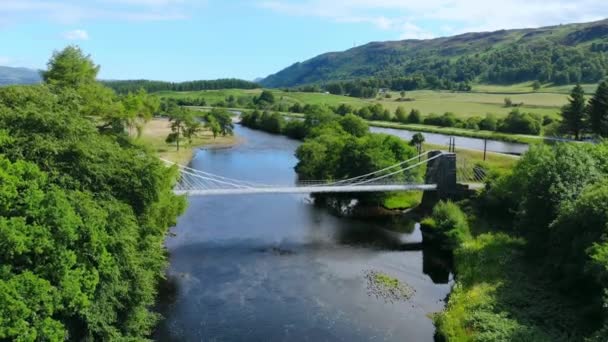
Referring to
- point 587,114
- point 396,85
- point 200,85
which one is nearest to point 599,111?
point 587,114

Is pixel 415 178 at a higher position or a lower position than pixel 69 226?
lower

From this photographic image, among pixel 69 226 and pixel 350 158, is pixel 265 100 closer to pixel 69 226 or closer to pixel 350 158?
pixel 350 158

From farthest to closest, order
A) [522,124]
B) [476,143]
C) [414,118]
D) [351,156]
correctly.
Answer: [414,118] < [522,124] < [476,143] < [351,156]

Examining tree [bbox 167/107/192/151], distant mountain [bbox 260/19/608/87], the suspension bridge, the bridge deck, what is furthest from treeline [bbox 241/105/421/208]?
distant mountain [bbox 260/19/608/87]

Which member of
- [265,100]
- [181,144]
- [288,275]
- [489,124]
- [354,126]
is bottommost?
[288,275]

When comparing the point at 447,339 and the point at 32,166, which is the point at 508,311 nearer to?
the point at 447,339

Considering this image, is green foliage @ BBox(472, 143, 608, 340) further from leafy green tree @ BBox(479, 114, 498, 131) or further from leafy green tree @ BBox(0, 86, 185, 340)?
leafy green tree @ BBox(479, 114, 498, 131)

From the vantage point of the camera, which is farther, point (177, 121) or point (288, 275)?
point (177, 121)
